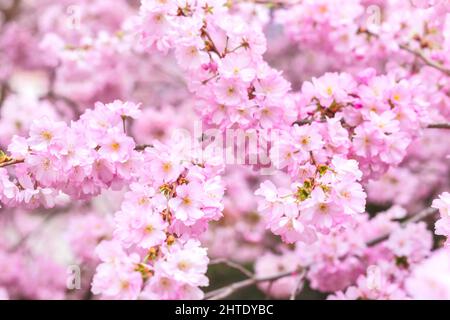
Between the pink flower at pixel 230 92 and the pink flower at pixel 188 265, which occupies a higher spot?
the pink flower at pixel 230 92

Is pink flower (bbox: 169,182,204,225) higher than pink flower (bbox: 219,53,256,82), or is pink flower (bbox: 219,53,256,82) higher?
pink flower (bbox: 219,53,256,82)

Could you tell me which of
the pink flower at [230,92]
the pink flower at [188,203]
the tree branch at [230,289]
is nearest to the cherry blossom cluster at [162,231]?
the pink flower at [188,203]

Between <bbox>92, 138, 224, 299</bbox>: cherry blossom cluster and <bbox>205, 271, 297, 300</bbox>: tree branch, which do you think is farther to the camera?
<bbox>205, 271, 297, 300</bbox>: tree branch

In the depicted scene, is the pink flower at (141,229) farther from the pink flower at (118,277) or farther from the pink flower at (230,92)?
the pink flower at (230,92)

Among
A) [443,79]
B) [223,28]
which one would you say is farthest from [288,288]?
[223,28]

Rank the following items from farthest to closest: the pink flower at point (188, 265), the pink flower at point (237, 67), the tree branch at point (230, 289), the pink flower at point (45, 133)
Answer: the tree branch at point (230, 289), the pink flower at point (237, 67), the pink flower at point (45, 133), the pink flower at point (188, 265)

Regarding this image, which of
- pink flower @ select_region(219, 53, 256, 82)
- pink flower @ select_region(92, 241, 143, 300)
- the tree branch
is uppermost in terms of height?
pink flower @ select_region(219, 53, 256, 82)

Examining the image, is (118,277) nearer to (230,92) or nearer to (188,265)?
(188,265)

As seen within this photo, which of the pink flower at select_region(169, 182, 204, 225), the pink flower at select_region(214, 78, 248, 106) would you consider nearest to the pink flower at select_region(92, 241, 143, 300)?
the pink flower at select_region(169, 182, 204, 225)

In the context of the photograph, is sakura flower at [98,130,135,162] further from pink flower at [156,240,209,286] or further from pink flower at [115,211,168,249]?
pink flower at [156,240,209,286]

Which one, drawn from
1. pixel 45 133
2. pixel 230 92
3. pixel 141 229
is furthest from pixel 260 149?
pixel 45 133

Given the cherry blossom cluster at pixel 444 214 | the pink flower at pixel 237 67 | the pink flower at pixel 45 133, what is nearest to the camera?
the cherry blossom cluster at pixel 444 214

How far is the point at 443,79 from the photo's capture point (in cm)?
253

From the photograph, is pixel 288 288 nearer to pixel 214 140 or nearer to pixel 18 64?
pixel 214 140
